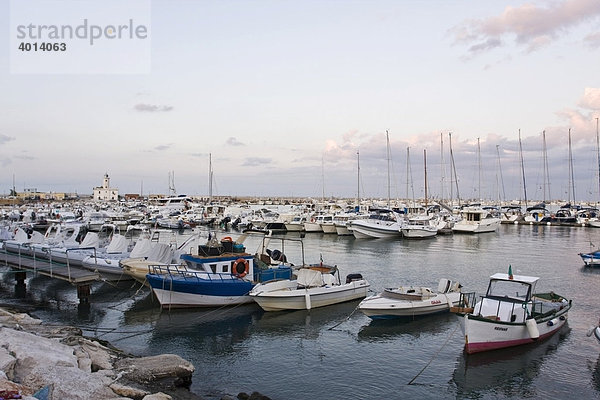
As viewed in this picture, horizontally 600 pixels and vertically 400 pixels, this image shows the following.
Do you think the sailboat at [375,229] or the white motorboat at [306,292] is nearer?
the white motorboat at [306,292]

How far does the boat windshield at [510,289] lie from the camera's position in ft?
57.5

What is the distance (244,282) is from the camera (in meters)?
23.0

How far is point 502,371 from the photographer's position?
600 inches

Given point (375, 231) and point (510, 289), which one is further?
point (375, 231)

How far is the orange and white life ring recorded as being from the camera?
2312 cm

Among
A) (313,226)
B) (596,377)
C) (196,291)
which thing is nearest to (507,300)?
(596,377)

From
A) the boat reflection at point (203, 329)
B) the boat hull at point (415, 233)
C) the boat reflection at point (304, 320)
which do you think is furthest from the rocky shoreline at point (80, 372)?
the boat hull at point (415, 233)

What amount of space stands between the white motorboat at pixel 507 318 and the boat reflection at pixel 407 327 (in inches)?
77.2

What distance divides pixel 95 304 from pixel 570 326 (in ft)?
74.2

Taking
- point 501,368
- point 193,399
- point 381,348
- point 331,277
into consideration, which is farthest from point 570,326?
point 193,399

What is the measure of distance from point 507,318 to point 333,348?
6392mm

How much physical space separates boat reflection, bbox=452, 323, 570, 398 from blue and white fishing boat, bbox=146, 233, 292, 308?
10.9 metres

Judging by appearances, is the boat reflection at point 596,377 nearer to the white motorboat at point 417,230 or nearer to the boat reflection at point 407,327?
the boat reflection at point 407,327

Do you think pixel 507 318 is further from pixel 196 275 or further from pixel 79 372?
pixel 79 372
